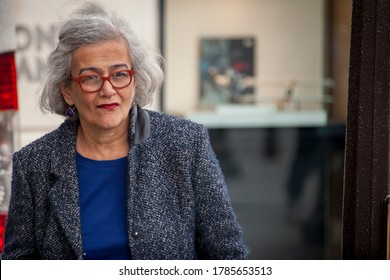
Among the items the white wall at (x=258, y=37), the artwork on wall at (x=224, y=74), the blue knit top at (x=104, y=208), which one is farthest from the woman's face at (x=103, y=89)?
the artwork on wall at (x=224, y=74)

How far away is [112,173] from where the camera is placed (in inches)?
76.6

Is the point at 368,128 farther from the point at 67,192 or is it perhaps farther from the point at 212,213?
the point at 67,192

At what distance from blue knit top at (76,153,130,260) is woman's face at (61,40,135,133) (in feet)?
0.38

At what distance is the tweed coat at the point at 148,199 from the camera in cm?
190

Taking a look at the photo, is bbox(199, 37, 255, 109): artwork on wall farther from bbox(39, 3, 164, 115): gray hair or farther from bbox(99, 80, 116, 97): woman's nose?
bbox(99, 80, 116, 97): woman's nose

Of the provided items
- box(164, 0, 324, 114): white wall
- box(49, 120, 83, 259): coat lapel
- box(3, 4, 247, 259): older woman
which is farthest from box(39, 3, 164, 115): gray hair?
box(164, 0, 324, 114): white wall

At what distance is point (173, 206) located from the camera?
1927mm

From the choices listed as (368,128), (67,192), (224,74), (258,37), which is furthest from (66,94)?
(224,74)

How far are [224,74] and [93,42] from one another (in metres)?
2.37

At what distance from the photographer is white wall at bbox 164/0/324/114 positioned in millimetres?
3924

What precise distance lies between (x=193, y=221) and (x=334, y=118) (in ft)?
6.79

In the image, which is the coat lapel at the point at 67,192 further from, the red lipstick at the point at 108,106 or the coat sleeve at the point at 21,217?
the red lipstick at the point at 108,106

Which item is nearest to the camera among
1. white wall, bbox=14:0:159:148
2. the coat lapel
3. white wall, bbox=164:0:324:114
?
the coat lapel
